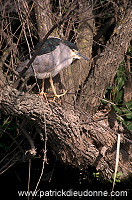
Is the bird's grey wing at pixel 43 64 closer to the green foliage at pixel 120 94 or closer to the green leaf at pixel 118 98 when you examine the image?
the green foliage at pixel 120 94

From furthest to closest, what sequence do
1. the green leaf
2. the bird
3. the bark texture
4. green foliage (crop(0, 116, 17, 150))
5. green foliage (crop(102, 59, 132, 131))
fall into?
the green leaf
green foliage (crop(102, 59, 132, 131))
green foliage (crop(0, 116, 17, 150))
the bird
the bark texture

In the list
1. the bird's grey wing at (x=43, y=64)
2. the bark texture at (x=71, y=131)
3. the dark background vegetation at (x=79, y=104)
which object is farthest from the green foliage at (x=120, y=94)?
the bird's grey wing at (x=43, y=64)

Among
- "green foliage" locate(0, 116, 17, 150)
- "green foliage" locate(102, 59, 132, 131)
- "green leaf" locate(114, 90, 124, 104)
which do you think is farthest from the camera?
"green leaf" locate(114, 90, 124, 104)

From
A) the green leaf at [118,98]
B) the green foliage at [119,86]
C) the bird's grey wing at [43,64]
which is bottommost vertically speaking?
the green leaf at [118,98]

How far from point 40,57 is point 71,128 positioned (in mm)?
772

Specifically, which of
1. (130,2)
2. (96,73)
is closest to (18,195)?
(96,73)

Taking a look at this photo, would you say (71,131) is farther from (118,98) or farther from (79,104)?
(118,98)

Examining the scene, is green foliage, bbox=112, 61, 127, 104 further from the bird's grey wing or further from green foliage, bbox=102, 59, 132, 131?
the bird's grey wing

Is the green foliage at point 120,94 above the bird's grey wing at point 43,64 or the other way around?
the other way around

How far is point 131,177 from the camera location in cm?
310

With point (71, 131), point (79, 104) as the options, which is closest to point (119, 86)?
point (79, 104)

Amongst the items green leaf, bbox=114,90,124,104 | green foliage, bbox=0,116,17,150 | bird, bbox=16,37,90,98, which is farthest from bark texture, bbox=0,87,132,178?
green leaf, bbox=114,90,124,104

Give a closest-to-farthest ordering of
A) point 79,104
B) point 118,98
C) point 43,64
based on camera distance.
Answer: point 43,64 < point 79,104 < point 118,98

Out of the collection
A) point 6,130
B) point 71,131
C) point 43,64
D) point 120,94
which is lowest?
point 6,130
